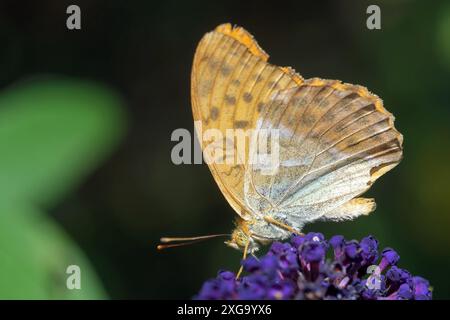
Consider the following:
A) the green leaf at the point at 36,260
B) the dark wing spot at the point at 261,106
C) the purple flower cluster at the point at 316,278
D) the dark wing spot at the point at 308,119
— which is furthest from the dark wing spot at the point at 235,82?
the green leaf at the point at 36,260

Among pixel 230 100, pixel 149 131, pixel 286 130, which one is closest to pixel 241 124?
pixel 230 100

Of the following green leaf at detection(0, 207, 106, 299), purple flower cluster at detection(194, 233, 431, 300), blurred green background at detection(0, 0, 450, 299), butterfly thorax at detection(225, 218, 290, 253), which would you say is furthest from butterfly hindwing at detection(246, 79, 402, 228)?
blurred green background at detection(0, 0, 450, 299)

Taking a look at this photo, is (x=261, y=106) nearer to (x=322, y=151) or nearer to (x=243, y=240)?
(x=322, y=151)

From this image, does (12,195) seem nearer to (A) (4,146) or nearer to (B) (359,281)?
(A) (4,146)

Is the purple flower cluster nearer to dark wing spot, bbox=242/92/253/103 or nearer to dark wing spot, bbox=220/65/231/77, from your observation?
dark wing spot, bbox=242/92/253/103

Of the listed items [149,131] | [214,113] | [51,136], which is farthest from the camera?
[149,131]

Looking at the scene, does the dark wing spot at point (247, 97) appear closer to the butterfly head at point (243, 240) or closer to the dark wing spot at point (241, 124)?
the dark wing spot at point (241, 124)
